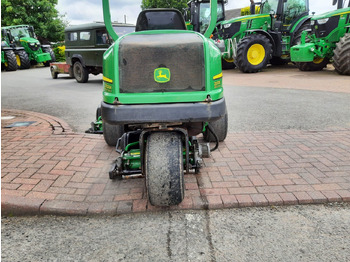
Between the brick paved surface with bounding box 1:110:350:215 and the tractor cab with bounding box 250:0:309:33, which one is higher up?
the tractor cab with bounding box 250:0:309:33

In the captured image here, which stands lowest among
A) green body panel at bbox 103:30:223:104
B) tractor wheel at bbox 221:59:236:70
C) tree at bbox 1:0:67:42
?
tractor wheel at bbox 221:59:236:70

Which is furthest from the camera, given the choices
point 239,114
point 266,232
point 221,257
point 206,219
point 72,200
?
point 239,114

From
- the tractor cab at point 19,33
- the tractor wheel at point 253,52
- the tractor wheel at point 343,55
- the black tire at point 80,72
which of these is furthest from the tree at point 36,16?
the tractor wheel at point 343,55

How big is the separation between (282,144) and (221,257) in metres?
2.66

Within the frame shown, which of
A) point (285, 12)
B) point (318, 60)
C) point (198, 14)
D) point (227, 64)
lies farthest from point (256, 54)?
point (198, 14)

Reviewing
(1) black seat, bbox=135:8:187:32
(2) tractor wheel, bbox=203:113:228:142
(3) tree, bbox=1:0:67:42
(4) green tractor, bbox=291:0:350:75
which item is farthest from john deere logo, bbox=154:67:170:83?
(3) tree, bbox=1:0:67:42

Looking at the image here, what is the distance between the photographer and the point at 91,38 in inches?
467

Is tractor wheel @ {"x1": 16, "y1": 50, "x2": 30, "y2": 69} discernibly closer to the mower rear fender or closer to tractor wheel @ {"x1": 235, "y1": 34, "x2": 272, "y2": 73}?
tractor wheel @ {"x1": 235, "y1": 34, "x2": 272, "y2": 73}

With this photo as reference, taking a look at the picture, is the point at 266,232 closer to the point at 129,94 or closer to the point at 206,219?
the point at 206,219

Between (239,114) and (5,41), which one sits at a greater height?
(5,41)

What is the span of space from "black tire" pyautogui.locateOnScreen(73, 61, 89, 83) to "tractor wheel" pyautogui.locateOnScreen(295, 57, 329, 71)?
358 inches

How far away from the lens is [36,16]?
3259 centimetres

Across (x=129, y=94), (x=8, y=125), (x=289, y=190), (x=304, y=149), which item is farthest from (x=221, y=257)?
(x=8, y=125)

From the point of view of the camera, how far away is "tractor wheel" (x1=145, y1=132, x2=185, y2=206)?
2738mm
